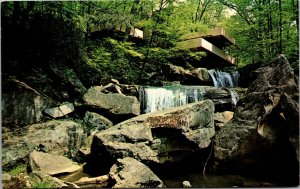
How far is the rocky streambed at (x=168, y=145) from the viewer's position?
4.83 meters

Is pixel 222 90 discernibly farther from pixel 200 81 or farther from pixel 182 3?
pixel 182 3

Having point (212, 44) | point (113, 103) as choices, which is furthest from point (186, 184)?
point (212, 44)

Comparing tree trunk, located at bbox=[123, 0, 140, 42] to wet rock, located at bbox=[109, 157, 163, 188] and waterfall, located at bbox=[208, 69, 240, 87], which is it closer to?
waterfall, located at bbox=[208, 69, 240, 87]

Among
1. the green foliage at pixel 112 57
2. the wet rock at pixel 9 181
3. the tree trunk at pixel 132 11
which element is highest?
the tree trunk at pixel 132 11

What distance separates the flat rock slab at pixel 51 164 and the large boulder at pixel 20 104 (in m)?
0.76

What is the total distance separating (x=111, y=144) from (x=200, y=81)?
4764mm

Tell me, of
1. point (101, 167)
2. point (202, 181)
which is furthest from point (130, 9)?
point (202, 181)

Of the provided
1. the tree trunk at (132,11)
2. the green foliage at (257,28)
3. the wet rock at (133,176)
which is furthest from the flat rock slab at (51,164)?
the green foliage at (257,28)

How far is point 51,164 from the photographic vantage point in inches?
203

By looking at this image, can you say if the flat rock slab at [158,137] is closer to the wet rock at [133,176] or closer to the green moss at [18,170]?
the wet rock at [133,176]

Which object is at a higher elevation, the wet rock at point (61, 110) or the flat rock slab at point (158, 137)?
the wet rock at point (61, 110)

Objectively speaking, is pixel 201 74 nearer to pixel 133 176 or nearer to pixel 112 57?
pixel 112 57

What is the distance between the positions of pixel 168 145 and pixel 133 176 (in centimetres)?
122

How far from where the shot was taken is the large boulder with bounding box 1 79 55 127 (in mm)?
5391
